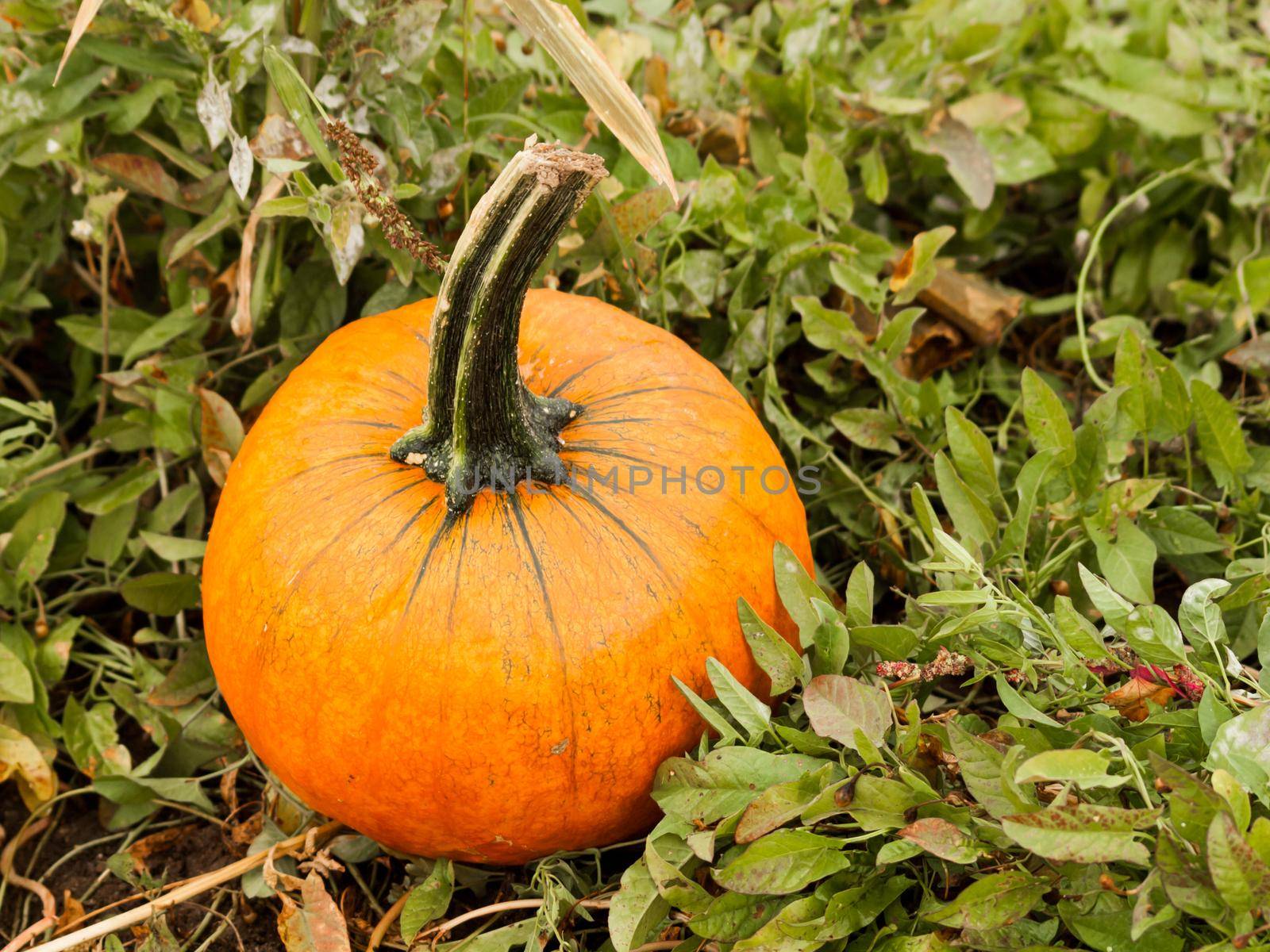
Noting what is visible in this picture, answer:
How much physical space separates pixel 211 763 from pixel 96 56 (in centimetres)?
130

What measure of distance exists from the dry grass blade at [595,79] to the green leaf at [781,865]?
84 cm

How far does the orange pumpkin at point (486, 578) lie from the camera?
1.40m

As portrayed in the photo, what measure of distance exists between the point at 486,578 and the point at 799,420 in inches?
39.8

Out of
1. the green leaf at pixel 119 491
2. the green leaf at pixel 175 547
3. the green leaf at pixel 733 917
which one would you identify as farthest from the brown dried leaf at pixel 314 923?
the green leaf at pixel 119 491

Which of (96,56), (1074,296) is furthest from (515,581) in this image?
(1074,296)

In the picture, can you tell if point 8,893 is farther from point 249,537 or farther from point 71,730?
point 249,537

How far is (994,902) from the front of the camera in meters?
1.25

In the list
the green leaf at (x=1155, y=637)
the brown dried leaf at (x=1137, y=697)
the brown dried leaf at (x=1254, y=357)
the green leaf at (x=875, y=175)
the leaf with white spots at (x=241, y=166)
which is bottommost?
the brown dried leaf at (x=1254, y=357)

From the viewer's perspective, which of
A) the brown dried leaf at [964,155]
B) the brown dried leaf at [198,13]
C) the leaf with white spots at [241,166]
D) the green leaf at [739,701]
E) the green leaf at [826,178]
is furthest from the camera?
the brown dried leaf at [964,155]

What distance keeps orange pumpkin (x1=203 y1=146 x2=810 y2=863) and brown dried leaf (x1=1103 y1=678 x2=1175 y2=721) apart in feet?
1.57

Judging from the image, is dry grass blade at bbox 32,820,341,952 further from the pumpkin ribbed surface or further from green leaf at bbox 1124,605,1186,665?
green leaf at bbox 1124,605,1186,665

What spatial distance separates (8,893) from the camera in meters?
1.81

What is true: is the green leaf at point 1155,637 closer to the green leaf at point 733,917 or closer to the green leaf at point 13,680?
the green leaf at point 733,917

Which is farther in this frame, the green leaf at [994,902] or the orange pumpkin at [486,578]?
the orange pumpkin at [486,578]
